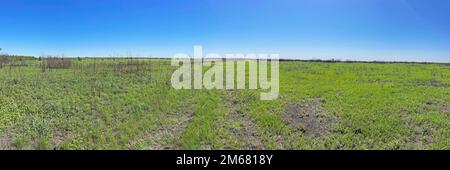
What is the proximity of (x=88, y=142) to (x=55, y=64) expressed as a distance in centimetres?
1851

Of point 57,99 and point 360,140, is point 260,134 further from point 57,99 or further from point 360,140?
point 57,99

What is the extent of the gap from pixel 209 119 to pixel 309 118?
2.65 metres

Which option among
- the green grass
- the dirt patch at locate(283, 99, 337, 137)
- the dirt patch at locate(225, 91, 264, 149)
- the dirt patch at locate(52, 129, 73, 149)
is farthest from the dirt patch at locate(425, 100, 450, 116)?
the dirt patch at locate(52, 129, 73, 149)

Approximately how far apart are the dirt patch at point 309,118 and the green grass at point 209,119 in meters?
0.02

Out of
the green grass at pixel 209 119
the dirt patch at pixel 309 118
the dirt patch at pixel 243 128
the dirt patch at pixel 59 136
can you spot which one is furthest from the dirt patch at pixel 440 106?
the dirt patch at pixel 59 136

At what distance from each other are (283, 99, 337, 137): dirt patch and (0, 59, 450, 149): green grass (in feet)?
0.08

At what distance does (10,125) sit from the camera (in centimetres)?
645

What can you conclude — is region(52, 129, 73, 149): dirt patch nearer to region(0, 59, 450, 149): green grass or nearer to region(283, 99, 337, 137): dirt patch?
region(0, 59, 450, 149): green grass

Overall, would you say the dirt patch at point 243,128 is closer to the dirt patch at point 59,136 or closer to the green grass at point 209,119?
the green grass at point 209,119

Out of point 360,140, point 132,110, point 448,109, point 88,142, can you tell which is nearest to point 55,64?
point 132,110

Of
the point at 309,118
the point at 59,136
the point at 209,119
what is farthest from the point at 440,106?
the point at 59,136

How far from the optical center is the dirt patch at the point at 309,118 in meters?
6.65

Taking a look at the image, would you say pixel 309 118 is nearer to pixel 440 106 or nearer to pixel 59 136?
pixel 440 106
